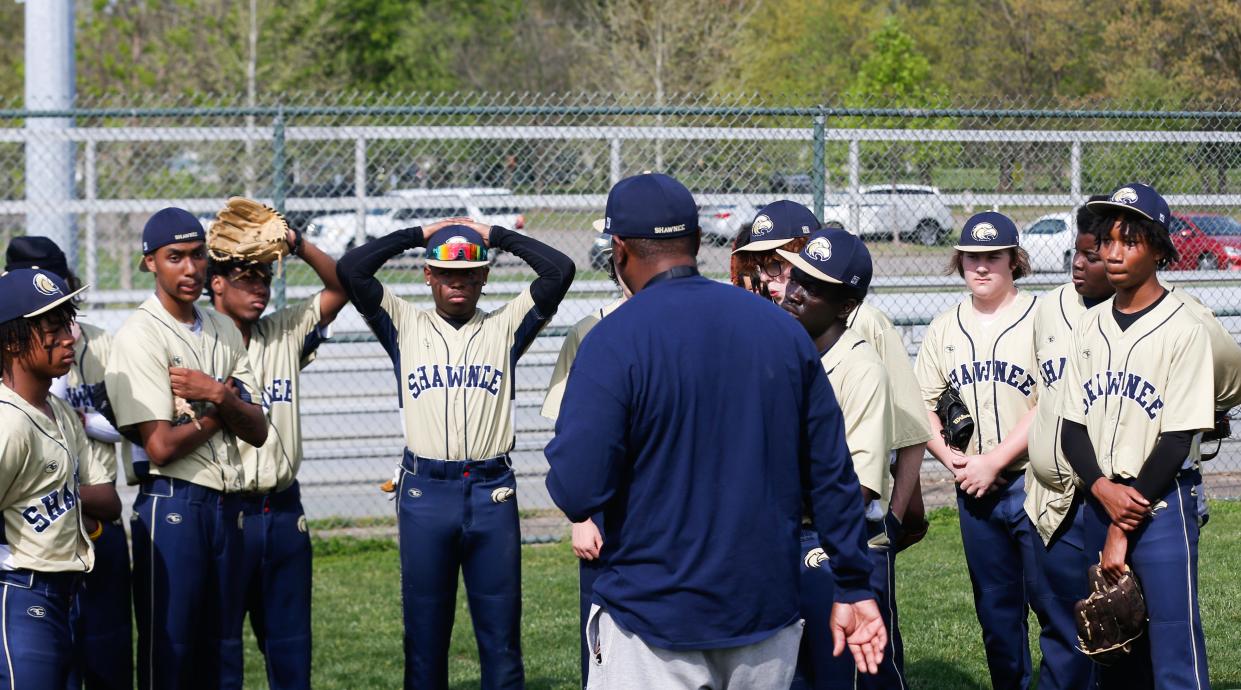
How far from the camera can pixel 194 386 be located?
486 cm

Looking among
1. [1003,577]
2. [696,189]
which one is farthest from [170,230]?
[696,189]

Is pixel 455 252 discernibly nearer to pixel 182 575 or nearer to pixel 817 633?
pixel 182 575

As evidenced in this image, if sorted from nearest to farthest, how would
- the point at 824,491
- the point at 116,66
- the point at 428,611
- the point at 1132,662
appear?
the point at 824,491 → the point at 1132,662 → the point at 428,611 → the point at 116,66

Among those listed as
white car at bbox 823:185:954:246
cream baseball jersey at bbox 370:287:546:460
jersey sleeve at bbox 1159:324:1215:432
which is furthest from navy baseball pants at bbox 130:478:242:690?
white car at bbox 823:185:954:246

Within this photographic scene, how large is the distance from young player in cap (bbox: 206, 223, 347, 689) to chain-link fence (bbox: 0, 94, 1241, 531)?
281cm

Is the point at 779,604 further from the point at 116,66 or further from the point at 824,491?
the point at 116,66

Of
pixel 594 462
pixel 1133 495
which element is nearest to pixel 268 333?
pixel 594 462

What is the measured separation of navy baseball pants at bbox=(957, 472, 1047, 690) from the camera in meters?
5.56

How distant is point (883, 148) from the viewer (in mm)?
8977

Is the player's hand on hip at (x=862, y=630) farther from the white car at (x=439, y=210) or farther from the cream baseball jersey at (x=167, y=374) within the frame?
the white car at (x=439, y=210)

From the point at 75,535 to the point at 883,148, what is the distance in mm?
6156

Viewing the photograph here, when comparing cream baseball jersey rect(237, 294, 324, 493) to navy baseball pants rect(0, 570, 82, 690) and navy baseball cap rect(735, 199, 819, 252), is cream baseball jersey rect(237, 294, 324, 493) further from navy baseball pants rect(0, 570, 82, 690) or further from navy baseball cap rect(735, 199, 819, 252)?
navy baseball cap rect(735, 199, 819, 252)

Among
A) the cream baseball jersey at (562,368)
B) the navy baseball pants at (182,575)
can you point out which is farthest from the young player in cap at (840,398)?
the navy baseball pants at (182,575)

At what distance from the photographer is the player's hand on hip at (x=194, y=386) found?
191 inches
